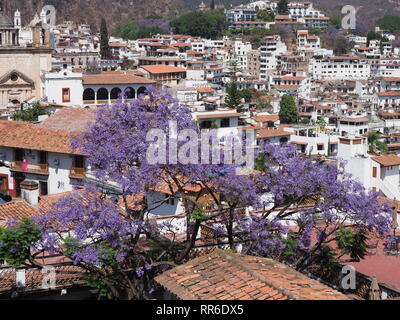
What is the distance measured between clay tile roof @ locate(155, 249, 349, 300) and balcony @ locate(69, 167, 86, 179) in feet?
42.1

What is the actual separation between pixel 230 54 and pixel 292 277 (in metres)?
91.7

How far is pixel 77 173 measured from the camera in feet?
75.9

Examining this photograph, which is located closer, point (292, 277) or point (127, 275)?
point (292, 277)

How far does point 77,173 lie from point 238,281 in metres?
14.1

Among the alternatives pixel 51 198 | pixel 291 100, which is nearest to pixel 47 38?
pixel 291 100

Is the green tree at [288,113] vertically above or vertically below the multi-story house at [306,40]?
below

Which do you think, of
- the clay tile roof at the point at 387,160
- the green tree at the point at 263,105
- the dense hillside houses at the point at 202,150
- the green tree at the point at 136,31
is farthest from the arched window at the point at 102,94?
the green tree at the point at 136,31

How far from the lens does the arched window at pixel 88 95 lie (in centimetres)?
4338

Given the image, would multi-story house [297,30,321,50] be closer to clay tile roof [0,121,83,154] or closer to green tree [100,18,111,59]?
green tree [100,18,111,59]

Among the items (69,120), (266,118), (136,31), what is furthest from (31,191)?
(136,31)

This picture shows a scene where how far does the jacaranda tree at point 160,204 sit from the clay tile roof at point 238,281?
1.16 meters

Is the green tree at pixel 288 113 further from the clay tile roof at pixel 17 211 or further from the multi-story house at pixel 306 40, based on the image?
the multi-story house at pixel 306 40

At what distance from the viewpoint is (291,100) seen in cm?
6262

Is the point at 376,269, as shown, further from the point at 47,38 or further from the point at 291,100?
the point at 291,100
